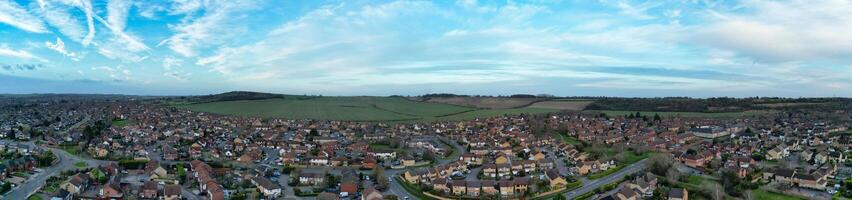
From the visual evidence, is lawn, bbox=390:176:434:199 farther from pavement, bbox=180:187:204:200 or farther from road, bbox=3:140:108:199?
road, bbox=3:140:108:199

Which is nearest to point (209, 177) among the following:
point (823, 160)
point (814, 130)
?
point (823, 160)

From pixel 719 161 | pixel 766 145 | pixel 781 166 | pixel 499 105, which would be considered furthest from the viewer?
pixel 499 105

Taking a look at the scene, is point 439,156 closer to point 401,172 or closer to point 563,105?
point 401,172

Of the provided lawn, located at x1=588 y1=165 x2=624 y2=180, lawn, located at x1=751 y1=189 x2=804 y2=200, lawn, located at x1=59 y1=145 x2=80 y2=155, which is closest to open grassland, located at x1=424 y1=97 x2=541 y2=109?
lawn, located at x1=588 y1=165 x2=624 y2=180

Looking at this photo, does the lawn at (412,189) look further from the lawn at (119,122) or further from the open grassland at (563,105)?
the open grassland at (563,105)

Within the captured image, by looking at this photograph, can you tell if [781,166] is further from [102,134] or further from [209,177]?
[102,134]

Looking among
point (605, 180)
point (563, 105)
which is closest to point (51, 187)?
point (605, 180)
